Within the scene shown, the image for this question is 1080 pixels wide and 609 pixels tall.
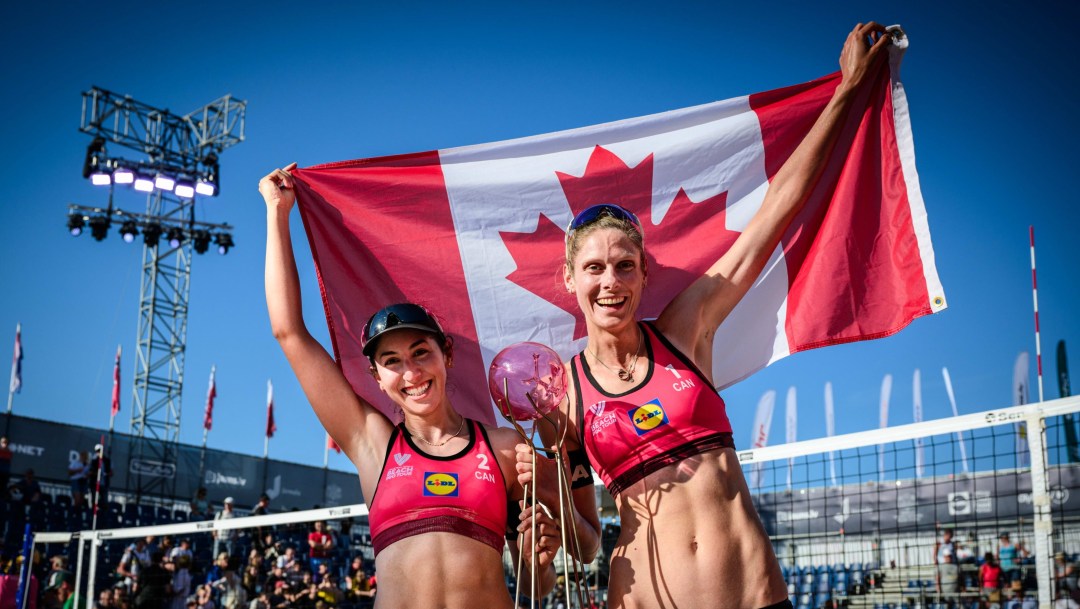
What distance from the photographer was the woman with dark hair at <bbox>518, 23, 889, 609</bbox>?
3561 mm

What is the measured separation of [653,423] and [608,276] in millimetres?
647

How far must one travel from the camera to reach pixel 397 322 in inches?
164

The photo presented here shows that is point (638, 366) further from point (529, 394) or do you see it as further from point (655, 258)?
point (655, 258)

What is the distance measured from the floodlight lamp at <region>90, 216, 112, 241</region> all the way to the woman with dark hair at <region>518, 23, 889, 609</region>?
33516mm

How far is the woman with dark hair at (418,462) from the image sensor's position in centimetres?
384

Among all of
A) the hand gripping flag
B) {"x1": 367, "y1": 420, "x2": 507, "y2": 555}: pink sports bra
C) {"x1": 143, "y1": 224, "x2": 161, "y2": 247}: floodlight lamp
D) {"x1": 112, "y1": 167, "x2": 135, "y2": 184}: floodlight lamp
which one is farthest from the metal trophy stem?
{"x1": 112, "y1": 167, "x2": 135, "y2": 184}: floodlight lamp

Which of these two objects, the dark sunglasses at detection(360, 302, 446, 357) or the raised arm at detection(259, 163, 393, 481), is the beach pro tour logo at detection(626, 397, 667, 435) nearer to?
the dark sunglasses at detection(360, 302, 446, 357)

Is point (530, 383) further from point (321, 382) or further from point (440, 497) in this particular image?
point (321, 382)

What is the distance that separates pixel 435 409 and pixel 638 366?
93 centimetres

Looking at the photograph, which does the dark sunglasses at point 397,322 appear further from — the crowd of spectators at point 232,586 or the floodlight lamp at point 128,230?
the floodlight lamp at point 128,230

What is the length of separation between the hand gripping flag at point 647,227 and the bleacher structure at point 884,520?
1.14m

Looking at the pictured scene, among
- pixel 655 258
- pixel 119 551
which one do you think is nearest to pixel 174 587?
pixel 119 551

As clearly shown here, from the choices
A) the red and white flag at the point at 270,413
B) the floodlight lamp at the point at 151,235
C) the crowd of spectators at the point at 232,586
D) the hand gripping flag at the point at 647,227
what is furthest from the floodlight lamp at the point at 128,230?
the hand gripping flag at the point at 647,227

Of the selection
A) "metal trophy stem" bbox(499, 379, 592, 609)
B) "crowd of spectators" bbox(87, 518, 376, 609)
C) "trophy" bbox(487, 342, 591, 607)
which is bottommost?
"crowd of spectators" bbox(87, 518, 376, 609)
